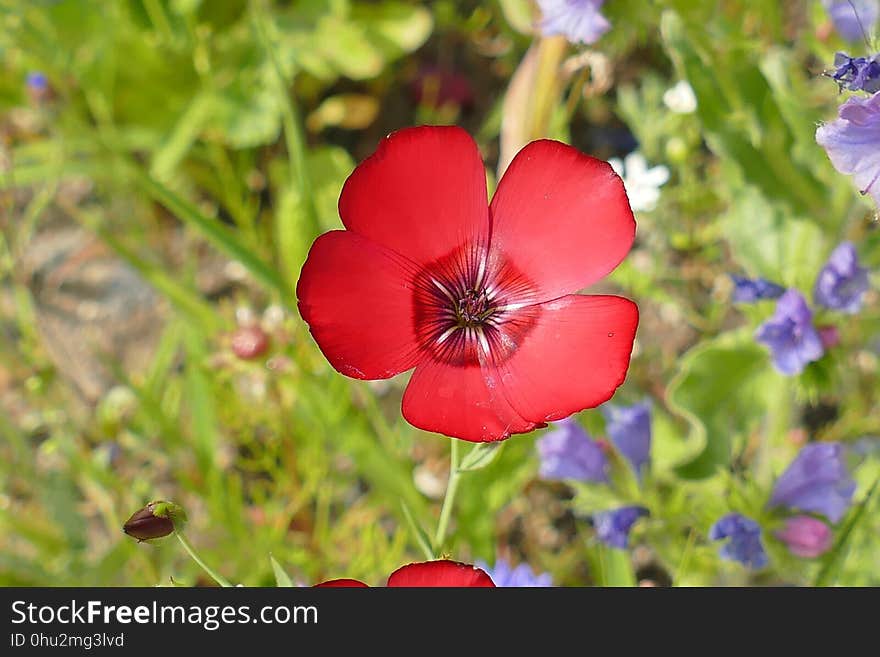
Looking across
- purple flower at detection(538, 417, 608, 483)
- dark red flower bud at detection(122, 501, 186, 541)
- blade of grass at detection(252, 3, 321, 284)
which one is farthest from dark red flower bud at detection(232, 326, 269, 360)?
dark red flower bud at detection(122, 501, 186, 541)

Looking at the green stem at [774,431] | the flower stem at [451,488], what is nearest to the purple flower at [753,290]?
the green stem at [774,431]

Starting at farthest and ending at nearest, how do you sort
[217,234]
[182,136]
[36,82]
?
[182,136] → [36,82] → [217,234]

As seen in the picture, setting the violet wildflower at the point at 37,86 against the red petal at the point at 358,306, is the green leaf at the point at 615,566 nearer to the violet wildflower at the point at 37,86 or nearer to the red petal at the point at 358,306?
the red petal at the point at 358,306

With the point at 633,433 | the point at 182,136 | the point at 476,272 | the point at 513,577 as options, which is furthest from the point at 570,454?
the point at 182,136

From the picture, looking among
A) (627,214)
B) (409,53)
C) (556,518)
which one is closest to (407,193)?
(627,214)

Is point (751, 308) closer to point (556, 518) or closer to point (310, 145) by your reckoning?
point (556, 518)

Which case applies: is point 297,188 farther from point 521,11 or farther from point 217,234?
point 521,11
